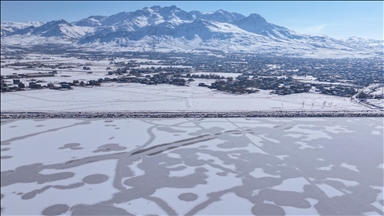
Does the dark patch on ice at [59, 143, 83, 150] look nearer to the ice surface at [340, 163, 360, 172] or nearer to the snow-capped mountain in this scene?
the ice surface at [340, 163, 360, 172]

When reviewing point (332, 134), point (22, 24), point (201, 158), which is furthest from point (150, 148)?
point (22, 24)

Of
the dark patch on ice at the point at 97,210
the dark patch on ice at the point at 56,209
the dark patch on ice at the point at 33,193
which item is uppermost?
the dark patch on ice at the point at 33,193

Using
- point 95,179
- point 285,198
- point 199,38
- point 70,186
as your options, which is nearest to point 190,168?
point 95,179

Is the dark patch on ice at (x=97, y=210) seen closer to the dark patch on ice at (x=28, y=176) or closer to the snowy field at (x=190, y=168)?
the snowy field at (x=190, y=168)

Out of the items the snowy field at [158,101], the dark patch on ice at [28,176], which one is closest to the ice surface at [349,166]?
the snowy field at [158,101]

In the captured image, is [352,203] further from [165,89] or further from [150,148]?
[165,89]
